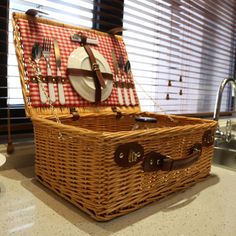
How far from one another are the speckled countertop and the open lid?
24cm

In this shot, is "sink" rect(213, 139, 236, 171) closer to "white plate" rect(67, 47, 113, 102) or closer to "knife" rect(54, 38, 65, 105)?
"white plate" rect(67, 47, 113, 102)

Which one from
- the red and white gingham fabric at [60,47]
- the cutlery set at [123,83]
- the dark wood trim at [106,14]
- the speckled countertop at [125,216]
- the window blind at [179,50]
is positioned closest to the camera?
the speckled countertop at [125,216]

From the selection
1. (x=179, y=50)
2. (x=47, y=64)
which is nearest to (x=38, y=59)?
(x=47, y=64)

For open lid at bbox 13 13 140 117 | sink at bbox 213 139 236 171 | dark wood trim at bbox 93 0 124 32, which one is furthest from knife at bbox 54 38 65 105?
sink at bbox 213 139 236 171

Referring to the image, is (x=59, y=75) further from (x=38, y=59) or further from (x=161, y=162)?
(x=161, y=162)

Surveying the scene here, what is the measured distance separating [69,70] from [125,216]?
1.73ft

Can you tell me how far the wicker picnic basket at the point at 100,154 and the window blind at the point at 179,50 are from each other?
1.38ft

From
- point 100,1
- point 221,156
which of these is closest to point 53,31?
point 100,1

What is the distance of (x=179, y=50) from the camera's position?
1679 mm

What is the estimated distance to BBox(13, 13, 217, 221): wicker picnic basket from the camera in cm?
50

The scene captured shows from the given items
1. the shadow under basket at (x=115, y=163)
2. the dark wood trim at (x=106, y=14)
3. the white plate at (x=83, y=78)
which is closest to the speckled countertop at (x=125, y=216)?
the shadow under basket at (x=115, y=163)

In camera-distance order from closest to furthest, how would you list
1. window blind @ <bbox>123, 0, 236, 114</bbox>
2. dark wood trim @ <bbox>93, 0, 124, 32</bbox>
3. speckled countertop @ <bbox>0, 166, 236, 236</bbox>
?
speckled countertop @ <bbox>0, 166, 236, 236</bbox> → dark wood trim @ <bbox>93, 0, 124, 32</bbox> → window blind @ <bbox>123, 0, 236, 114</bbox>

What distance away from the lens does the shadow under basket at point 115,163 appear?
50cm

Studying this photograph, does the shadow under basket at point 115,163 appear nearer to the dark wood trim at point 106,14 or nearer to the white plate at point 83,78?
the white plate at point 83,78
